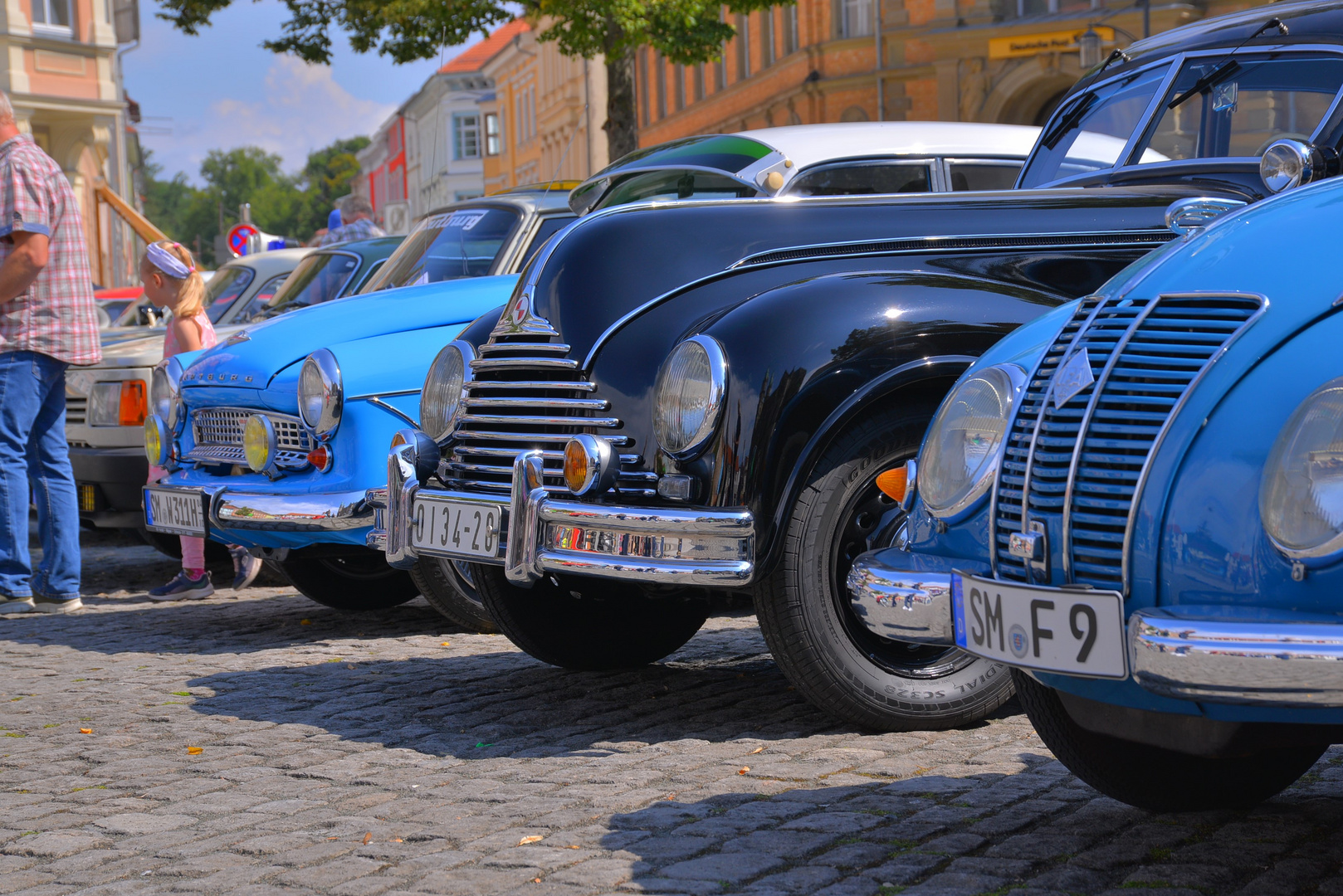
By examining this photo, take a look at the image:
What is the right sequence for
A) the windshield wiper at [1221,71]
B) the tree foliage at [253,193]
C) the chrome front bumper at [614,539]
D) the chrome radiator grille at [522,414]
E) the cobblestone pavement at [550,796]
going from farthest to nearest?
the tree foliage at [253,193]
the windshield wiper at [1221,71]
the chrome radiator grille at [522,414]
the chrome front bumper at [614,539]
the cobblestone pavement at [550,796]

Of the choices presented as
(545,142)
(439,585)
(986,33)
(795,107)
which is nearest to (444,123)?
(545,142)

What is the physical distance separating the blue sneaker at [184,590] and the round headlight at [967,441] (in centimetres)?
532

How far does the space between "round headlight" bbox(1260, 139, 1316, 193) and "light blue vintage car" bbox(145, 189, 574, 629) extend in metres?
2.67

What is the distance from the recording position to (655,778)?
384 centimetres

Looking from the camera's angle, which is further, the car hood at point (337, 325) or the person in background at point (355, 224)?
the person in background at point (355, 224)

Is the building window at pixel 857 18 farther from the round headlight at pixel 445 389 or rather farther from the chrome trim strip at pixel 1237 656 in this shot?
the chrome trim strip at pixel 1237 656

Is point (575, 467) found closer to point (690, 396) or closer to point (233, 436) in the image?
point (690, 396)

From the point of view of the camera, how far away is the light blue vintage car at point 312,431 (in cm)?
562

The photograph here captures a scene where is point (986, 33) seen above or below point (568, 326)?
above

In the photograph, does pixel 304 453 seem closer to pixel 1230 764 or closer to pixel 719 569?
pixel 719 569

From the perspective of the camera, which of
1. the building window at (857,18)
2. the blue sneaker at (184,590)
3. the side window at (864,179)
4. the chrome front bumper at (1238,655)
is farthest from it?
the building window at (857,18)

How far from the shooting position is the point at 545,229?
7.32 meters

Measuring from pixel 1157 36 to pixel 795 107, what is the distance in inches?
1131

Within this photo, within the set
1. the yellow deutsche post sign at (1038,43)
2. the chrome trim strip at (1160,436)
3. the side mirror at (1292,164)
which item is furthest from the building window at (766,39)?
the chrome trim strip at (1160,436)
